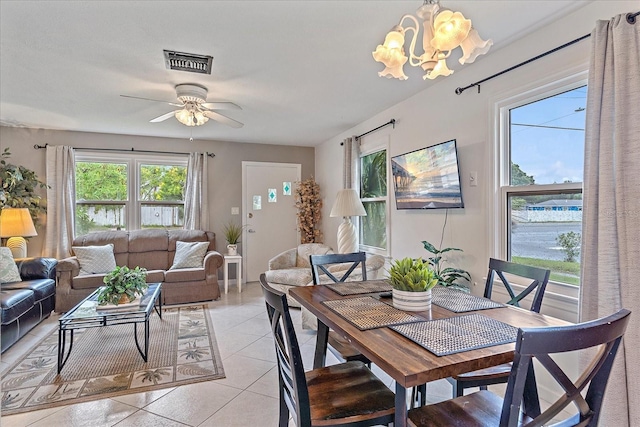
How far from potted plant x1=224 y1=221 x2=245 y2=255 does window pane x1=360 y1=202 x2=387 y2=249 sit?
2016mm

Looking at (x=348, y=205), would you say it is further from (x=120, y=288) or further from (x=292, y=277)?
(x=120, y=288)

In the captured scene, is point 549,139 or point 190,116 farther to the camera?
point 190,116

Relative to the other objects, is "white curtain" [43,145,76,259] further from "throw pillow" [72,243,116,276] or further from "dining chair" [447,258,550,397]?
"dining chair" [447,258,550,397]

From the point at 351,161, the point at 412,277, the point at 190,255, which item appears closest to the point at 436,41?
the point at 412,277

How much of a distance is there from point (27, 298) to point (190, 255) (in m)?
1.78

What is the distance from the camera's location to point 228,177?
222 inches

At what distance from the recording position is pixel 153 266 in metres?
4.77

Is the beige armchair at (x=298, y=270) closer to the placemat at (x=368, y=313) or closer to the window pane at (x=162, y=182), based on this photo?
the placemat at (x=368, y=313)

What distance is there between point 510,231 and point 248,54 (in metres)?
2.37

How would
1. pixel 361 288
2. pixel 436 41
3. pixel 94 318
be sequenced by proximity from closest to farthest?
1. pixel 436 41
2. pixel 361 288
3. pixel 94 318

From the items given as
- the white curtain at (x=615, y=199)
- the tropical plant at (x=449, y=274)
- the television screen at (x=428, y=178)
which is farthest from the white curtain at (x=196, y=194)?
the white curtain at (x=615, y=199)

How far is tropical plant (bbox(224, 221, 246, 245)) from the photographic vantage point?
5.29 metres

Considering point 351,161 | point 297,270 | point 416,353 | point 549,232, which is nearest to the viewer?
point 416,353

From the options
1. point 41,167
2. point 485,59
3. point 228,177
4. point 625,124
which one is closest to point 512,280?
point 625,124
